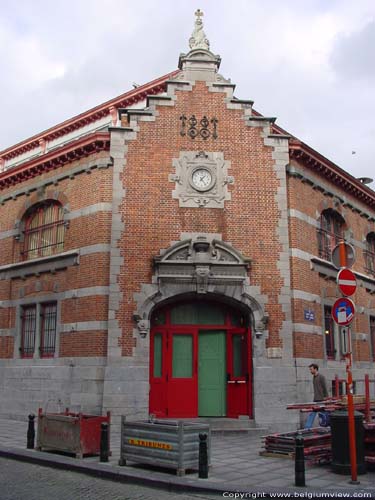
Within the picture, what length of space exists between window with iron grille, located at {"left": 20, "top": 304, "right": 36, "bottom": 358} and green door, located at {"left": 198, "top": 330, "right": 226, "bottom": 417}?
5.93 m

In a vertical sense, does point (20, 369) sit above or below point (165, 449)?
above

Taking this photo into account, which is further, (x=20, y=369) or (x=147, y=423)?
(x=20, y=369)

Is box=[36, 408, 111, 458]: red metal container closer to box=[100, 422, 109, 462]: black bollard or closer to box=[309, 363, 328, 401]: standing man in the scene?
box=[100, 422, 109, 462]: black bollard

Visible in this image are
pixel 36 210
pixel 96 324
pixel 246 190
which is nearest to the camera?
pixel 96 324

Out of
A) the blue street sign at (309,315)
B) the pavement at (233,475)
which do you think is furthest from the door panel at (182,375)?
the pavement at (233,475)

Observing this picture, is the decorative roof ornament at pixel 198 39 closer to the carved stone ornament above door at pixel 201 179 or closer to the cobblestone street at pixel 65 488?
the carved stone ornament above door at pixel 201 179

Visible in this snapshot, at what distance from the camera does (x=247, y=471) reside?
9844 mm

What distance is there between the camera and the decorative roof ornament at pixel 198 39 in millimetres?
18500

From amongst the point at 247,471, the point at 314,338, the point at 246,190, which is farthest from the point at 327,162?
the point at 247,471

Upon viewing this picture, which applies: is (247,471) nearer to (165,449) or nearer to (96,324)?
(165,449)

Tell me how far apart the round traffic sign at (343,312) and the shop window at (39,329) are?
10992mm

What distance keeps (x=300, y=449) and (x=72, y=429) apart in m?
4.83

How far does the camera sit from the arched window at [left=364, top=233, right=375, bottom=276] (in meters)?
22.5

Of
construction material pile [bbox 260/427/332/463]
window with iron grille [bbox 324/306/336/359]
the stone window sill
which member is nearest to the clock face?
the stone window sill
